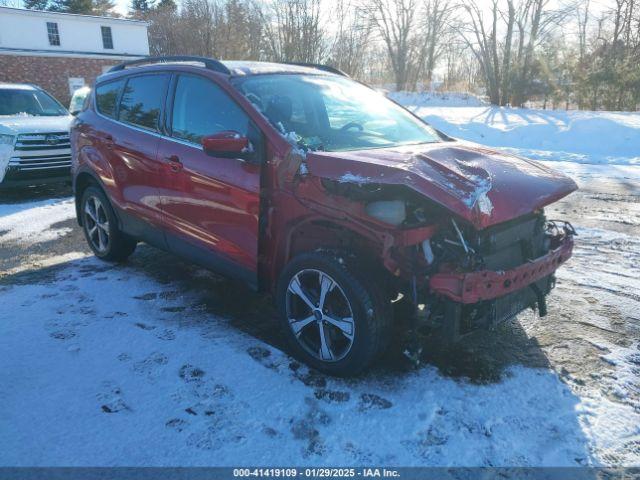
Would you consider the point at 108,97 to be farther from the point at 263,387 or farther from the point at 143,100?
the point at 263,387

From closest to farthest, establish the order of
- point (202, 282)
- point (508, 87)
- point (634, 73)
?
point (202, 282)
point (634, 73)
point (508, 87)

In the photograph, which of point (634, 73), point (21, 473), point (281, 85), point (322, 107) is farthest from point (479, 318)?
point (634, 73)

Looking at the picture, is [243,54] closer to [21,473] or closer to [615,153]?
[615,153]

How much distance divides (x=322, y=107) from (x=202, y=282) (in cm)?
201

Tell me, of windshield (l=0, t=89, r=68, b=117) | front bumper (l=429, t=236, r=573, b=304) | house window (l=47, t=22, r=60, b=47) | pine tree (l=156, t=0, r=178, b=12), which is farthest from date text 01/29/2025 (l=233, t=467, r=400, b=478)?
pine tree (l=156, t=0, r=178, b=12)

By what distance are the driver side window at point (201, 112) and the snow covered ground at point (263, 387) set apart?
1445 mm

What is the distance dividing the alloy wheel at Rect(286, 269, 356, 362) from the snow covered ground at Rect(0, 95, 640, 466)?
0.58 ft

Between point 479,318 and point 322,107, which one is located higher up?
point 322,107

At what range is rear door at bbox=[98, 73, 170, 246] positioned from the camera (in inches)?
163

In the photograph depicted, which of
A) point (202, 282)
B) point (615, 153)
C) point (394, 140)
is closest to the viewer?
point (394, 140)

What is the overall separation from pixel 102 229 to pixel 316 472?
379 centimetres

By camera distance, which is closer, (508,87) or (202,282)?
(202,282)

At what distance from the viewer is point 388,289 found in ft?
9.76

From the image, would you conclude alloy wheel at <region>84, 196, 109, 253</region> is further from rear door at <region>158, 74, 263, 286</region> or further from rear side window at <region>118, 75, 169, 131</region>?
rear door at <region>158, 74, 263, 286</region>
